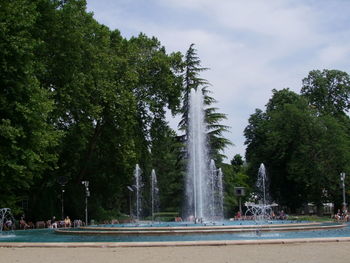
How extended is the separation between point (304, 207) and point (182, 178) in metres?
23.5

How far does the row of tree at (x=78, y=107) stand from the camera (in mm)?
27484

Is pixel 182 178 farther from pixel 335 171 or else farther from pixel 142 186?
pixel 335 171

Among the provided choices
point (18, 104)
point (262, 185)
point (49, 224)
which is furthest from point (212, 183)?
point (18, 104)

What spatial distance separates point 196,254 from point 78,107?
2479cm

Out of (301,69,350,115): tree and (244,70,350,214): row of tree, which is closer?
(244,70,350,214): row of tree

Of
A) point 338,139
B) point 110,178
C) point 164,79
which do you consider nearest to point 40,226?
point 110,178

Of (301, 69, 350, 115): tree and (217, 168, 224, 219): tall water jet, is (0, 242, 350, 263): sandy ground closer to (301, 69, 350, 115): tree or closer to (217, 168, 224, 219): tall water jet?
(217, 168, 224, 219): tall water jet

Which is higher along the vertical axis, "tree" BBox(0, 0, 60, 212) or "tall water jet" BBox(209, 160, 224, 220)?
"tree" BBox(0, 0, 60, 212)

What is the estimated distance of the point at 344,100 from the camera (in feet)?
214

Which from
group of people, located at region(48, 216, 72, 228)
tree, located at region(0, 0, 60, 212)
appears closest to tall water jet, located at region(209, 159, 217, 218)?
group of people, located at region(48, 216, 72, 228)

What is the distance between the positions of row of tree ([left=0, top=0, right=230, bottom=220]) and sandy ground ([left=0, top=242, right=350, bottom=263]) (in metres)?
12.1

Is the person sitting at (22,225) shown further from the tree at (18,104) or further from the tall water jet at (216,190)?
the tall water jet at (216,190)

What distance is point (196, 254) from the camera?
13.9 metres

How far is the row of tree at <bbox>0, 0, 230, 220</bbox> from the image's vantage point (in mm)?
27484
